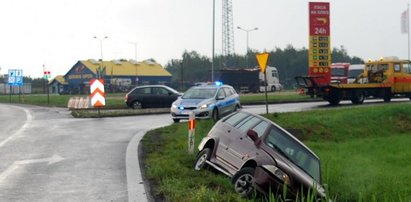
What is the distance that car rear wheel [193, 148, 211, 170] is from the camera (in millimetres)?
9812

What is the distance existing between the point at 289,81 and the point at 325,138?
101m

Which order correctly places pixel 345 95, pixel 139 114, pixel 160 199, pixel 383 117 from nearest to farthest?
pixel 160 199 < pixel 383 117 < pixel 139 114 < pixel 345 95

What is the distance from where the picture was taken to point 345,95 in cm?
3419

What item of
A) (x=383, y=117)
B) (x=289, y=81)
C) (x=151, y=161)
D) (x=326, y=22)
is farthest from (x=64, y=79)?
(x=151, y=161)

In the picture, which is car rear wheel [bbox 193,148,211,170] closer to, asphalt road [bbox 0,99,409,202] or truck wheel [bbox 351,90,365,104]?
asphalt road [bbox 0,99,409,202]

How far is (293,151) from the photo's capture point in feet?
28.8

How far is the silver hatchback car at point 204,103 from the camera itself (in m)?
21.8

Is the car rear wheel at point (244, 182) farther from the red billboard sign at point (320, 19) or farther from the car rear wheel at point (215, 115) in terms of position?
the red billboard sign at point (320, 19)

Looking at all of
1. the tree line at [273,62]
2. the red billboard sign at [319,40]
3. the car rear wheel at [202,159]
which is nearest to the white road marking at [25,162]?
the car rear wheel at [202,159]

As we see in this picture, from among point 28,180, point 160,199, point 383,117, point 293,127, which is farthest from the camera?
point 383,117

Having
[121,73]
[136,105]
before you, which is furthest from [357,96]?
[121,73]

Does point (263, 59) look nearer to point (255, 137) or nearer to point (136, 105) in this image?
point (255, 137)

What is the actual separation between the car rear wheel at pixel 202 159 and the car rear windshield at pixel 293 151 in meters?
1.41

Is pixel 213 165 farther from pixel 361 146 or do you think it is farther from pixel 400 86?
pixel 400 86
